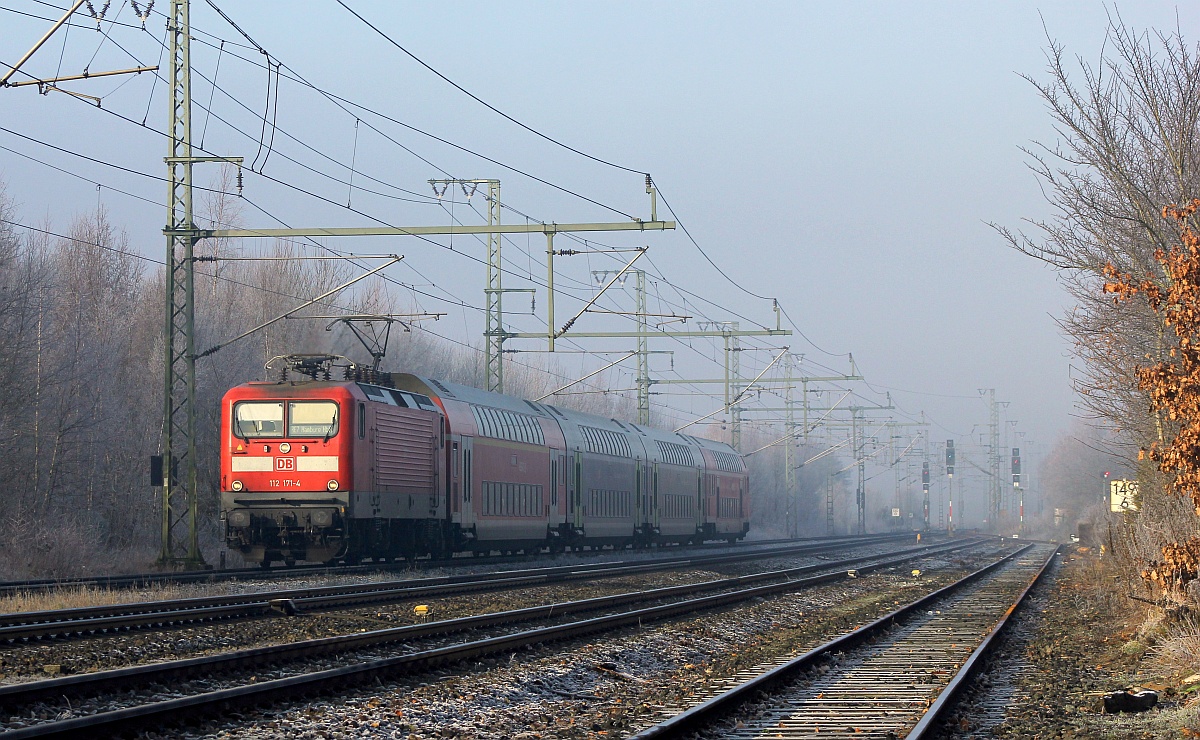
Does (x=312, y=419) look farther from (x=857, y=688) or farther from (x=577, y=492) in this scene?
(x=857, y=688)

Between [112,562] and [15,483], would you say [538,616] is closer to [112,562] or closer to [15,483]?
[112,562]

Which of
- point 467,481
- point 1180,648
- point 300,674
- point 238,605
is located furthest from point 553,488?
point 300,674

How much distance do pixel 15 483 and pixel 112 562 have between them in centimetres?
718

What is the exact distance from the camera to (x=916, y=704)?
34.2 ft

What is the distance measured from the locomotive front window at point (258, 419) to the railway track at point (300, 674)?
26.9ft

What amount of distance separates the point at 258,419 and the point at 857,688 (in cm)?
1536

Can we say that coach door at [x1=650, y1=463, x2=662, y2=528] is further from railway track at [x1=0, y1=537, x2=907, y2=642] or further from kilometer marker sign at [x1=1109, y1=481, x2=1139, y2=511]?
railway track at [x1=0, y1=537, x2=907, y2=642]

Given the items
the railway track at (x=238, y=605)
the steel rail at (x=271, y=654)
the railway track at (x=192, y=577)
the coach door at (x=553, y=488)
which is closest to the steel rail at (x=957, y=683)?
the steel rail at (x=271, y=654)

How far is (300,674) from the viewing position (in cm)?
1091

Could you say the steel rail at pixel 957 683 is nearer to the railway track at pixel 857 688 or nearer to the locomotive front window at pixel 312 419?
the railway track at pixel 857 688

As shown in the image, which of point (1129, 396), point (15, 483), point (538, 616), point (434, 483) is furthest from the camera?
point (15, 483)

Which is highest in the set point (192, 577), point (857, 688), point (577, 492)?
point (577, 492)

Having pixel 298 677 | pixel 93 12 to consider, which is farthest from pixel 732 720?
pixel 93 12

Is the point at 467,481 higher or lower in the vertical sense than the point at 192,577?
higher
